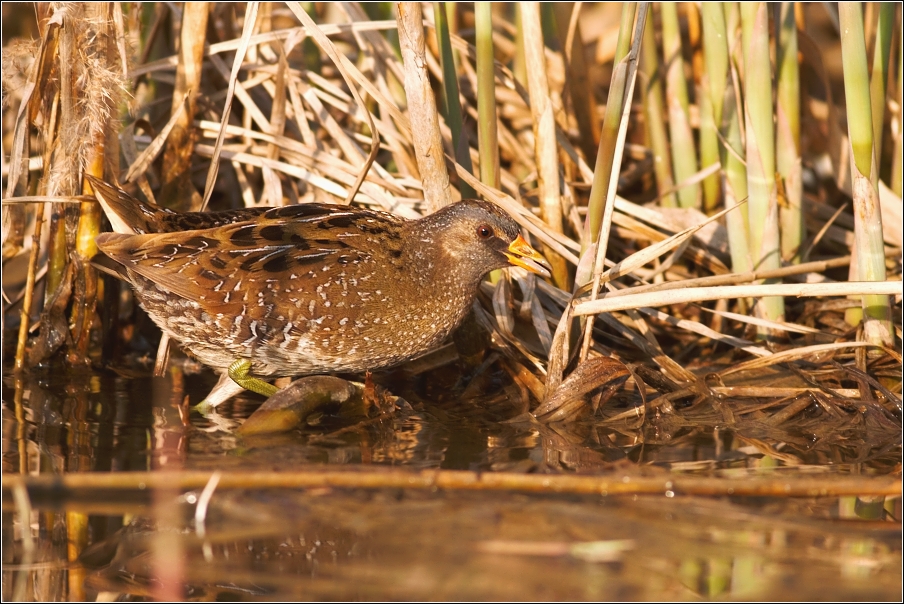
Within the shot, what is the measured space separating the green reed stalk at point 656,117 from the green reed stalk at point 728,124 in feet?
1.31

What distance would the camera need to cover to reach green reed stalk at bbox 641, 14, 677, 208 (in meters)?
5.49

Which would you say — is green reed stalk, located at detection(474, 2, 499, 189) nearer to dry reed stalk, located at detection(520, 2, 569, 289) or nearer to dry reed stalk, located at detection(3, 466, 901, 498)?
dry reed stalk, located at detection(520, 2, 569, 289)

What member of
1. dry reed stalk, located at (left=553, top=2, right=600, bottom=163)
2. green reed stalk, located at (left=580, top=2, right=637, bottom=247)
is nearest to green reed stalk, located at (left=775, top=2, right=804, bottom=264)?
dry reed stalk, located at (left=553, top=2, right=600, bottom=163)

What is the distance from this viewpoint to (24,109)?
4.29 metres

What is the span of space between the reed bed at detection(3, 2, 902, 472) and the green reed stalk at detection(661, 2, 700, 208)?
1 centimetres

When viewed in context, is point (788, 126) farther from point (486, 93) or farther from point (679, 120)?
point (486, 93)

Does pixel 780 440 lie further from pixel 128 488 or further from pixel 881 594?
pixel 128 488

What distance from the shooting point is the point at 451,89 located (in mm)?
4520

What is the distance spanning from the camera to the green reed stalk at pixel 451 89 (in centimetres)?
449

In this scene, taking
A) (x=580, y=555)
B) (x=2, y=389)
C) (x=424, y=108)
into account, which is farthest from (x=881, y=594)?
(x=2, y=389)

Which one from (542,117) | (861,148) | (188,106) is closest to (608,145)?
(542,117)

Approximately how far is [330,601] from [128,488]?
0.80 metres

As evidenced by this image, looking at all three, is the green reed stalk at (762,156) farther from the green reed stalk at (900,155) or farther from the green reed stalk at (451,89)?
the green reed stalk at (451,89)

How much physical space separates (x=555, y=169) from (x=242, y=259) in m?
1.52
